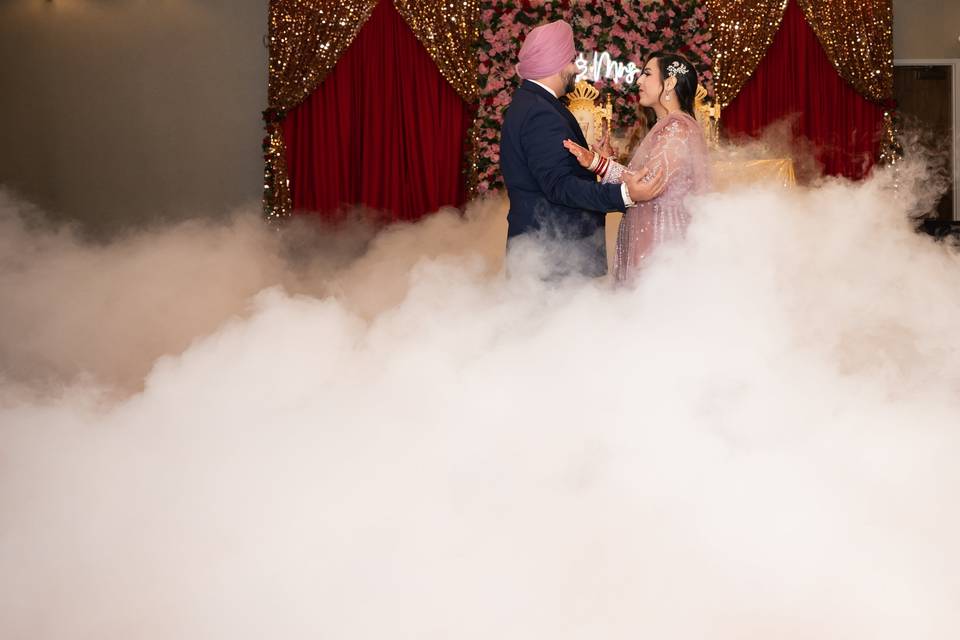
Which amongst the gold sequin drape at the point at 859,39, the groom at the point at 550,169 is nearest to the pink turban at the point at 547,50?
the groom at the point at 550,169

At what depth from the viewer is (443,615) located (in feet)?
4.49

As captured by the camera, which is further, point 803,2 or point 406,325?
point 803,2

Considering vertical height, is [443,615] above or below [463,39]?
below

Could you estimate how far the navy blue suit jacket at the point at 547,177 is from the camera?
8.39 feet

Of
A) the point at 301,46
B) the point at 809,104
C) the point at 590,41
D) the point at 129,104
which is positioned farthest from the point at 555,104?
the point at 809,104

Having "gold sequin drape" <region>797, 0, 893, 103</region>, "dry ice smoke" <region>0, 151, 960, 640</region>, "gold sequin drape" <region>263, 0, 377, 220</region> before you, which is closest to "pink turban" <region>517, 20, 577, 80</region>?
"dry ice smoke" <region>0, 151, 960, 640</region>

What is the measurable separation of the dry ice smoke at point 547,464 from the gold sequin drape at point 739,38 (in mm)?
4654

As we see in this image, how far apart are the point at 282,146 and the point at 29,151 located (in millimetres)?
1908

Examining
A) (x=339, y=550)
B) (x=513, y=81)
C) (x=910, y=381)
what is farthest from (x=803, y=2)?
(x=339, y=550)

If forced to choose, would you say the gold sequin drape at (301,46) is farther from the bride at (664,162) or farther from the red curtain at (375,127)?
the bride at (664,162)

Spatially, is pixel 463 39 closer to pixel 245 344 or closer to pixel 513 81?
pixel 513 81

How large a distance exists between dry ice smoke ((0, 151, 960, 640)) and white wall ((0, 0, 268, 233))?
4.59 metres

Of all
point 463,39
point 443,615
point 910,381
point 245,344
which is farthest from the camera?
point 463,39

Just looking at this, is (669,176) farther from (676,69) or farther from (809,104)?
(809,104)
